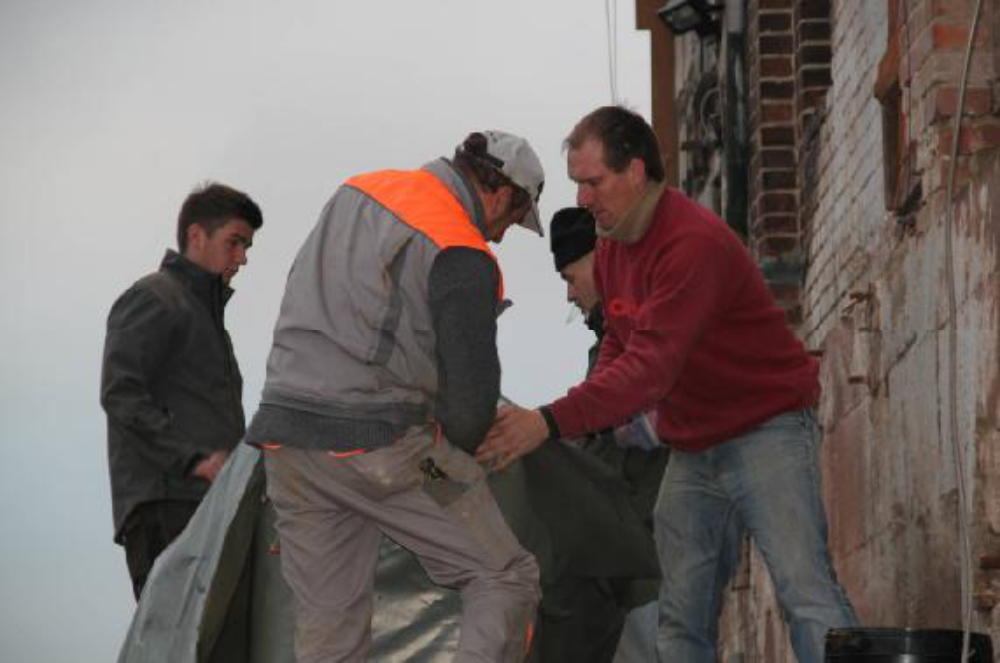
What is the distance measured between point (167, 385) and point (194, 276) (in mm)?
394

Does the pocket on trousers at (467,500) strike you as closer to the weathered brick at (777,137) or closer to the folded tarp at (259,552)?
the folded tarp at (259,552)

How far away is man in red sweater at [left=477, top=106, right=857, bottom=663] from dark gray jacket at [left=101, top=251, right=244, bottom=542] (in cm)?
156

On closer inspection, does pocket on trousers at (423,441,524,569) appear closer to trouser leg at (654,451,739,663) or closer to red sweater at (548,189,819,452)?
red sweater at (548,189,819,452)

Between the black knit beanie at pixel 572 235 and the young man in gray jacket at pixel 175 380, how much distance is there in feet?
3.69

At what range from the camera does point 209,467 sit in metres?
6.46

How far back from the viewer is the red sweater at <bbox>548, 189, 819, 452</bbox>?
5285 millimetres

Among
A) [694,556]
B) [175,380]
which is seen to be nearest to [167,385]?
[175,380]

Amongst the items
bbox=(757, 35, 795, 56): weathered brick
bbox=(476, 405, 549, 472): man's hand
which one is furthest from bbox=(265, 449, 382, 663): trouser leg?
bbox=(757, 35, 795, 56): weathered brick

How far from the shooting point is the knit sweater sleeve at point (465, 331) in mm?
4672

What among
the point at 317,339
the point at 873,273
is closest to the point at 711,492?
the point at 317,339

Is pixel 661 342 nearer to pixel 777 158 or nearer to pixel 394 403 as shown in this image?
pixel 394 403

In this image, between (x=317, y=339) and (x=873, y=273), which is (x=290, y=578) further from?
(x=873, y=273)

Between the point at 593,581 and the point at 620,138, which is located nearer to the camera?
the point at 620,138

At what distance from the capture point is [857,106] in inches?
293
